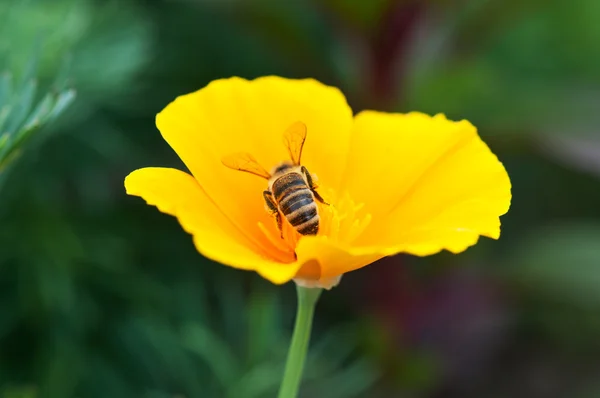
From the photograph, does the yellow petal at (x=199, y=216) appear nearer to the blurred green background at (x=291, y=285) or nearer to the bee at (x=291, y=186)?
the bee at (x=291, y=186)

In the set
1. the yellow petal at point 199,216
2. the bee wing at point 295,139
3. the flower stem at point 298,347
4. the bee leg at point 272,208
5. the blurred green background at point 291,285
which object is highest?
the yellow petal at point 199,216

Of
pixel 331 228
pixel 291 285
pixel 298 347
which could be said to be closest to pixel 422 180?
pixel 331 228

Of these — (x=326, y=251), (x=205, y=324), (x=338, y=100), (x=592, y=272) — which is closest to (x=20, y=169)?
(x=205, y=324)

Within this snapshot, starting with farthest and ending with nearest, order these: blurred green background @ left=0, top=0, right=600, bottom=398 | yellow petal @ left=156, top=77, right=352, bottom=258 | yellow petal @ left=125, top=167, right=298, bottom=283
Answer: blurred green background @ left=0, top=0, right=600, bottom=398, yellow petal @ left=156, top=77, right=352, bottom=258, yellow petal @ left=125, top=167, right=298, bottom=283

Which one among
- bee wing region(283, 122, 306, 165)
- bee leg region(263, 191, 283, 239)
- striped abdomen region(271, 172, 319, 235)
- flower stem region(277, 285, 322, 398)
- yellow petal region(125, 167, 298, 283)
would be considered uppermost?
yellow petal region(125, 167, 298, 283)

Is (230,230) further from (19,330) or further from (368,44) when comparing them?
(368,44)

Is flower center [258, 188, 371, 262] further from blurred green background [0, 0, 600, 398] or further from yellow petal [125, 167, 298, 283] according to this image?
blurred green background [0, 0, 600, 398]

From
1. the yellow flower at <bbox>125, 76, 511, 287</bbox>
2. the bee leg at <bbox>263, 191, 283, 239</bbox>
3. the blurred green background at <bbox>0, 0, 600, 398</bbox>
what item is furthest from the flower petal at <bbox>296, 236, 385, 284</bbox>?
the blurred green background at <bbox>0, 0, 600, 398</bbox>

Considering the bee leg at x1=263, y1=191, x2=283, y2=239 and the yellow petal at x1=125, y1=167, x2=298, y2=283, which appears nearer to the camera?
the yellow petal at x1=125, y1=167, x2=298, y2=283

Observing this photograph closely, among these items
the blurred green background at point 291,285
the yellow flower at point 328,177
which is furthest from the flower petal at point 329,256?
the blurred green background at point 291,285
